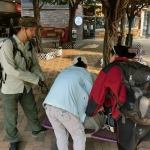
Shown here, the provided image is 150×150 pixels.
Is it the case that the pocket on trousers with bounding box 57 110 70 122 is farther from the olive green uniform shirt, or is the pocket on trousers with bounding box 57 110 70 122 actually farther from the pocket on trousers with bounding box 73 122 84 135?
the olive green uniform shirt

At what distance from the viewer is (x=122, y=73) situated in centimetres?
185

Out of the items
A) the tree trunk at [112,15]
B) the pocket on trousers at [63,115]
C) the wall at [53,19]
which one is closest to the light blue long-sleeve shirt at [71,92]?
the pocket on trousers at [63,115]

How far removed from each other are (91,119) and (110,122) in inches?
12.9

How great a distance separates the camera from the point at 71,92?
2174 millimetres

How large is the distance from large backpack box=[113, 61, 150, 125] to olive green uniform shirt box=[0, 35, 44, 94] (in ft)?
3.89

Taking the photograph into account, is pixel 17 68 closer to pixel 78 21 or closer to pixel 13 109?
pixel 13 109

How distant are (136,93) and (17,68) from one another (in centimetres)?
148

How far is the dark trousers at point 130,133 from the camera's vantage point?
6.24ft

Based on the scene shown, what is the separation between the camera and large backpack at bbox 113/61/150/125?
1735mm

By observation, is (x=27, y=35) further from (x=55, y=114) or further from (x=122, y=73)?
(x=122, y=73)

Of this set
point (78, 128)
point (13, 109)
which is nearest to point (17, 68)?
point (13, 109)

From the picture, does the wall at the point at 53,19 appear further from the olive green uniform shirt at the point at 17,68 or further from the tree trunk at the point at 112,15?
the olive green uniform shirt at the point at 17,68

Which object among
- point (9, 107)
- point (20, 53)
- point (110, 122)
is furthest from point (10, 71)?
point (110, 122)

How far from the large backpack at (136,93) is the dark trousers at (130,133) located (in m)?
0.07
